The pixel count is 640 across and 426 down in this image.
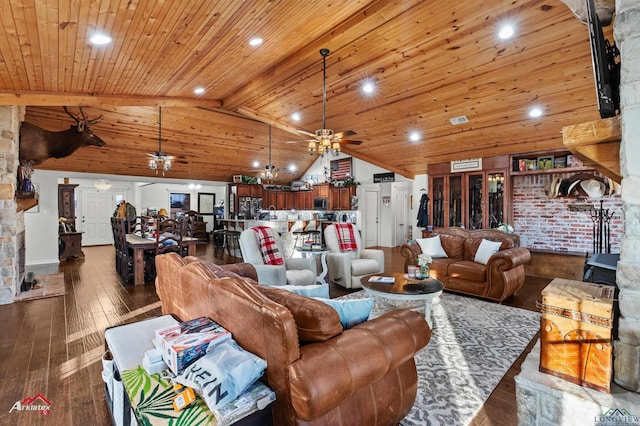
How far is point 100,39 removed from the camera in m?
2.69

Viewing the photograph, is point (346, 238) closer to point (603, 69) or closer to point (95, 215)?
point (603, 69)

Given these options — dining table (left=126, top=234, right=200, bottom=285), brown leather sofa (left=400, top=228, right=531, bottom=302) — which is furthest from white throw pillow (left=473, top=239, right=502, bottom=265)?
dining table (left=126, top=234, right=200, bottom=285)

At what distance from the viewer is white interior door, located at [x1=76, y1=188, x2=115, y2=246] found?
10273 millimetres

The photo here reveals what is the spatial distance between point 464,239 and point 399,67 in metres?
2.83

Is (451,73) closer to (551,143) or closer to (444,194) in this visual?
(551,143)

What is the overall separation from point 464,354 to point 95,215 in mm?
11788

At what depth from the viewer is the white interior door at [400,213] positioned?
31.9 feet

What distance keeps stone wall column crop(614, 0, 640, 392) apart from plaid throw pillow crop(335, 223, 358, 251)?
388 centimetres

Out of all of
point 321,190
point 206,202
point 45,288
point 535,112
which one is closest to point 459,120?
point 535,112

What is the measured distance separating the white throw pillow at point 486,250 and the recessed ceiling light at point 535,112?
2.10 m

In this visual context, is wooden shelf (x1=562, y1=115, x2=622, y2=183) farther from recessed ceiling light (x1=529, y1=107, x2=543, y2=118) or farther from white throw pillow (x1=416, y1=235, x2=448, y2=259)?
recessed ceiling light (x1=529, y1=107, x2=543, y2=118)

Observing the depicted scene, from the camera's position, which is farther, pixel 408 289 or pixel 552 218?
pixel 552 218

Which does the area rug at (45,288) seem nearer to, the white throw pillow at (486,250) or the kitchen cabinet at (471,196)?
the white throw pillow at (486,250)

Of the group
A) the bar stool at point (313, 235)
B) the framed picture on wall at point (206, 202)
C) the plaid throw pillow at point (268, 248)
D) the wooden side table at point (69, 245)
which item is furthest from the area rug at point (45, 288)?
the framed picture on wall at point (206, 202)
